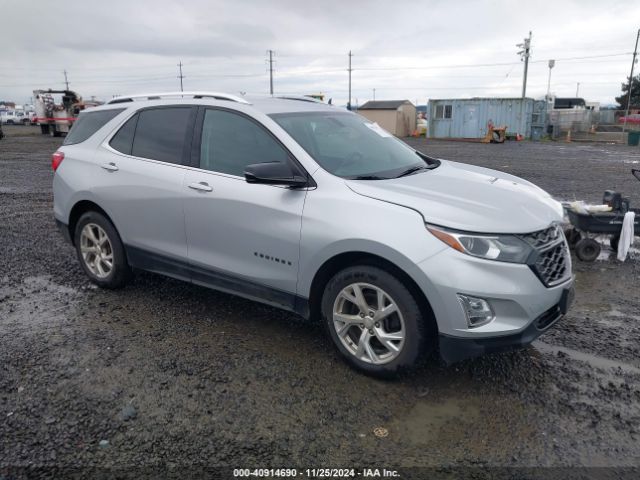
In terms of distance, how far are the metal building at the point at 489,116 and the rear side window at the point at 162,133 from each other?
115 feet

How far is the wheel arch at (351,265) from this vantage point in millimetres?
3381

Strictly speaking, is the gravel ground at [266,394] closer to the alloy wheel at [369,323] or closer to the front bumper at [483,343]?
the alloy wheel at [369,323]

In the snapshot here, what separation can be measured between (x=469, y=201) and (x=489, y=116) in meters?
37.1

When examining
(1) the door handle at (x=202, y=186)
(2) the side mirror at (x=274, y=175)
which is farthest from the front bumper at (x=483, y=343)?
(1) the door handle at (x=202, y=186)

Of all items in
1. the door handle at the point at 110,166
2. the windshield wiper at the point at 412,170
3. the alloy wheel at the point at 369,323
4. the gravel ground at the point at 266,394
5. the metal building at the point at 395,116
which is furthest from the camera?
the metal building at the point at 395,116

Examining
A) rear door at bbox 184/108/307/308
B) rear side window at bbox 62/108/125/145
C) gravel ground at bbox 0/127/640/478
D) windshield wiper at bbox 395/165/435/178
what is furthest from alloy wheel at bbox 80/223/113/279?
windshield wiper at bbox 395/165/435/178

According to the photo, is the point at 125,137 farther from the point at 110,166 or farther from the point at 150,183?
the point at 150,183

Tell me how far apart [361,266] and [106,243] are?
2.86 m

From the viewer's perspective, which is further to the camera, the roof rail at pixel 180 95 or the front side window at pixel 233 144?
the roof rail at pixel 180 95

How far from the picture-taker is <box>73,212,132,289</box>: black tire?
5.05 metres

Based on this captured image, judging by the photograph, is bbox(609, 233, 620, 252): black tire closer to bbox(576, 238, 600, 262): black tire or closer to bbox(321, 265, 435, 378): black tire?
bbox(576, 238, 600, 262): black tire

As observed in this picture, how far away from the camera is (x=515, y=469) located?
2.80m

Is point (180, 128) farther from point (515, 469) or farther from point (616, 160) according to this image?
point (616, 160)

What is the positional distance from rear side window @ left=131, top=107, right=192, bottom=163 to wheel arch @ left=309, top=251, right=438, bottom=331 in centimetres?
167
